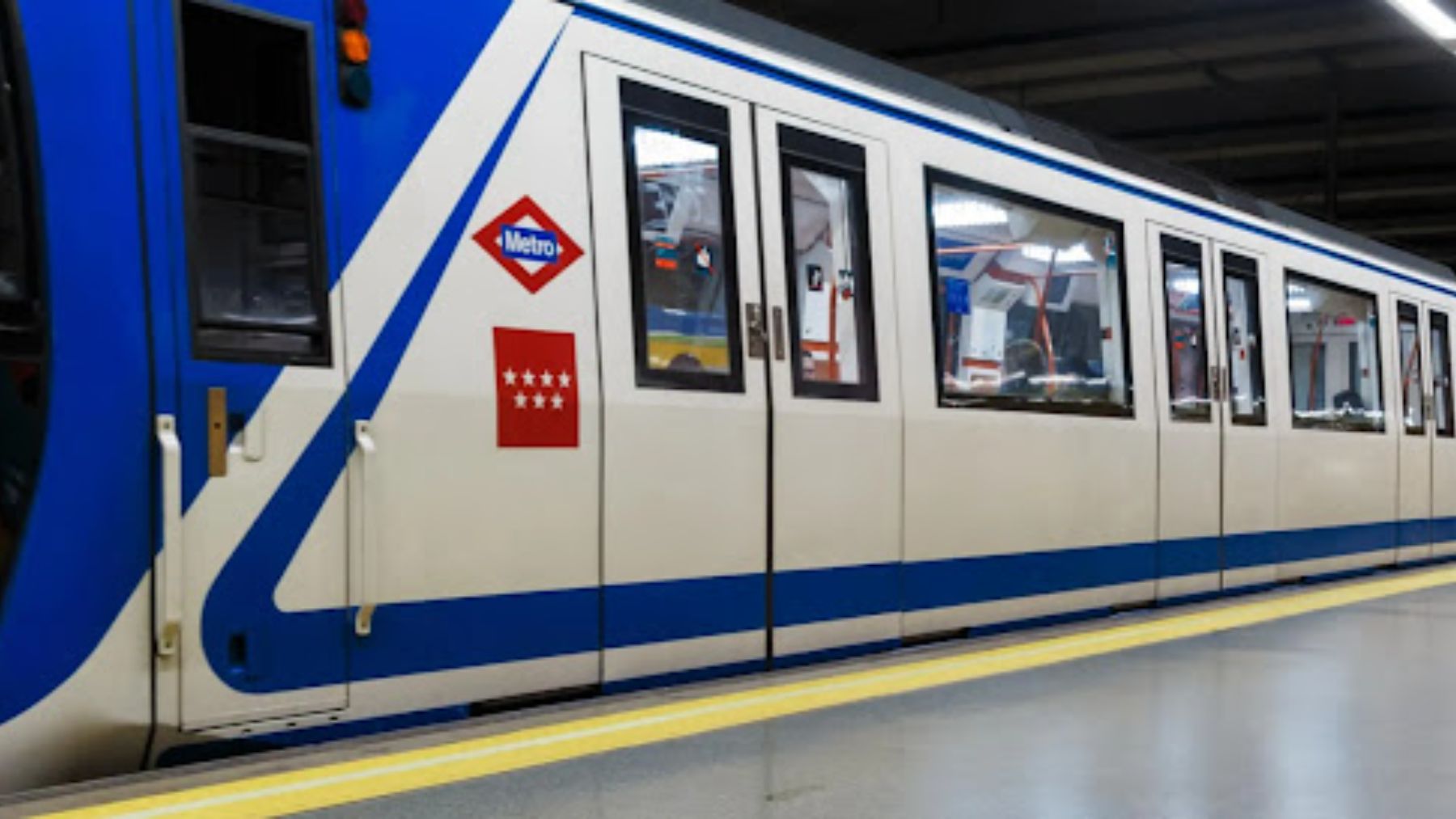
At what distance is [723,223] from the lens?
17.7 feet

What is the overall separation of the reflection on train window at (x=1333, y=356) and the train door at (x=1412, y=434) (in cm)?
47

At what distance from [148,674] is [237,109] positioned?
1393 mm

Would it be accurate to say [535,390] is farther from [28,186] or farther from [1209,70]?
[1209,70]

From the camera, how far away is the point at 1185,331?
27.8ft

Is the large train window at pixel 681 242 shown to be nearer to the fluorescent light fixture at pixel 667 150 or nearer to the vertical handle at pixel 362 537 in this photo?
the fluorescent light fixture at pixel 667 150

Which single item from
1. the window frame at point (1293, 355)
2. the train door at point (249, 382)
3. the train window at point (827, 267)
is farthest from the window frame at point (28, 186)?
the window frame at point (1293, 355)

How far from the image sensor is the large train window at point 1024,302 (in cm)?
655

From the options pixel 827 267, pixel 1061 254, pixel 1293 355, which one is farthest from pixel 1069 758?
pixel 1293 355

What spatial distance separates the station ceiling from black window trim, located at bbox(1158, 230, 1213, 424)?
11.2ft

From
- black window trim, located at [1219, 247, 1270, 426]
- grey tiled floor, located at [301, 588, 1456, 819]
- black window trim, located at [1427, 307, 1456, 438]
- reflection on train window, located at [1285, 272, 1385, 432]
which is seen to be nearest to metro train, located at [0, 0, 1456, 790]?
grey tiled floor, located at [301, 588, 1456, 819]

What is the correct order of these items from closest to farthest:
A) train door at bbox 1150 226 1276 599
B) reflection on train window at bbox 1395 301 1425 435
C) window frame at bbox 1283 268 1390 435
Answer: train door at bbox 1150 226 1276 599 → window frame at bbox 1283 268 1390 435 → reflection on train window at bbox 1395 301 1425 435

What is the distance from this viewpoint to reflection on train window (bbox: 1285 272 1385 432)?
9.88m

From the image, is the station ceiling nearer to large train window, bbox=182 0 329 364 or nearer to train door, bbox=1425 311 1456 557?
train door, bbox=1425 311 1456 557

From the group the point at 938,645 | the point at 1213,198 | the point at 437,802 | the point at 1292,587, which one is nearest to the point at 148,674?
the point at 437,802
